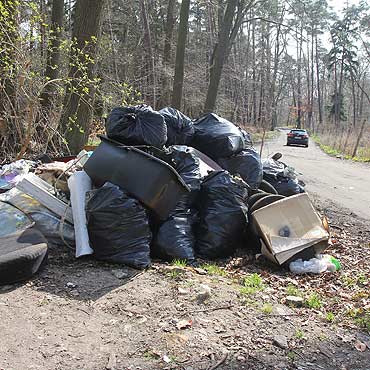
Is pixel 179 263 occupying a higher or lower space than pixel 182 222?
lower

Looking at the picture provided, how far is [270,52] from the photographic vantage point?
1694 inches

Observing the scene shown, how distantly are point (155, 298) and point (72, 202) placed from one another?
1.33 metres

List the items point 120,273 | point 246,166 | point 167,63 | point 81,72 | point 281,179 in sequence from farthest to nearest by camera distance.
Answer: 1. point 167,63
2. point 81,72
3. point 281,179
4. point 246,166
5. point 120,273

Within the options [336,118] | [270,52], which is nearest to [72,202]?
[270,52]

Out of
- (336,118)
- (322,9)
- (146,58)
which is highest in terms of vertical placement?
(322,9)

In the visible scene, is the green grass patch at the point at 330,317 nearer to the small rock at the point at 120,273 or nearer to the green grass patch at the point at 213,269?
the green grass patch at the point at 213,269

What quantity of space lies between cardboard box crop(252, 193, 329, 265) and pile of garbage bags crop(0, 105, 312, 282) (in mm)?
230

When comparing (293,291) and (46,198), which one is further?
(46,198)

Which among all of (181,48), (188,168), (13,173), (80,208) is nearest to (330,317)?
(188,168)

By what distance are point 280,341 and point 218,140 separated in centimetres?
307

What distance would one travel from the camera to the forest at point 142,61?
6004 mm

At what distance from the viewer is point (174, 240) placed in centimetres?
379

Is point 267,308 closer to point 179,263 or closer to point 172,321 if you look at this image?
point 172,321

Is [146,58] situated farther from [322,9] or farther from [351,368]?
[322,9]
